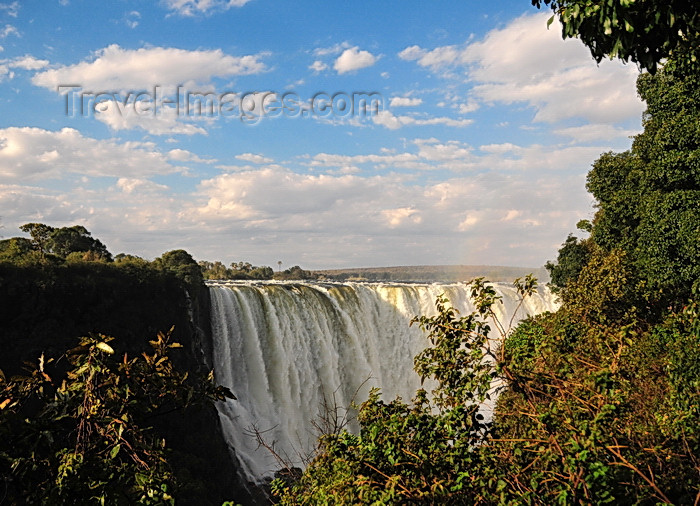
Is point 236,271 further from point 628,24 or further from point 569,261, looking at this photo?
point 628,24

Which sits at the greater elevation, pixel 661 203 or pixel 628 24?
pixel 628 24

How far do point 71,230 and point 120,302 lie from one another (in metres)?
11.6

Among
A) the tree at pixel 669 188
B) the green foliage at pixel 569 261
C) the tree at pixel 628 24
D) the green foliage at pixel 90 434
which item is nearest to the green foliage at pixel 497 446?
the green foliage at pixel 90 434

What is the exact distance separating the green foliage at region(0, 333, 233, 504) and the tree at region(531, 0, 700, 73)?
4.08 m

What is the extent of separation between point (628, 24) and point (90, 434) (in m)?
4.70

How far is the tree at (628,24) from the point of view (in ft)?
13.8

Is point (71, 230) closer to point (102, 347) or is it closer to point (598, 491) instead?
point (102, 347)

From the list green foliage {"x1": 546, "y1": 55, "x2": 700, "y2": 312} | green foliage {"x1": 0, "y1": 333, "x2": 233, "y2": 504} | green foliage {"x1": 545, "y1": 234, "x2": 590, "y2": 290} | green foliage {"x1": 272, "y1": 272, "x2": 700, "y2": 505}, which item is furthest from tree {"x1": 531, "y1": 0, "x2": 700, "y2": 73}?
green foliage {"x1": 545, "y1": 234, "x2": 590, "y2": 290}

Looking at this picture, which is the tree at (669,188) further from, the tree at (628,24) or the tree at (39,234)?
the tree at (39,234)

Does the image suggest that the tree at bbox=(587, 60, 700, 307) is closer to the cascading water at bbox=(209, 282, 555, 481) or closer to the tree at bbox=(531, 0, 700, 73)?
the tree at bbox=(531, 0, 700, 73)

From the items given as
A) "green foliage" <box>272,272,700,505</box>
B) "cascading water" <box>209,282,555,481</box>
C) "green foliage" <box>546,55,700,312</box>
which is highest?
"green foliage" <box>546,55,700,312</box>

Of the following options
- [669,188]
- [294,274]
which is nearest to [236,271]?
[294,274]

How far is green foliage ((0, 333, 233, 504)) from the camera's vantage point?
9.96 feet

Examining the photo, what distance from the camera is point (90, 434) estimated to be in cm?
328
